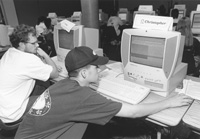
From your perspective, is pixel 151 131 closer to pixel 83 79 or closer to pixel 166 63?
pixel 166 63

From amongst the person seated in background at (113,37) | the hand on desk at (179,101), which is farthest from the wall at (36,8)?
the hand on desk at (179,101)

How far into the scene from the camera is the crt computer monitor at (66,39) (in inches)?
68.0

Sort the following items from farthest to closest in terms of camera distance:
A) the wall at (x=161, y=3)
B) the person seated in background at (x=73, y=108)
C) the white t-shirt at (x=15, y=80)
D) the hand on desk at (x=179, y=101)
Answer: the wall at (x=161, y=3)
the white t-shirt at (x=15, y=80)
the hand on desk at (x=179, y=101)
the person seated in background at (x=73, y=108)

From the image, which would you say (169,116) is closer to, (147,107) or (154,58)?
(147,107)

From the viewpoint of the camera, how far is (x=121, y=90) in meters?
1.23

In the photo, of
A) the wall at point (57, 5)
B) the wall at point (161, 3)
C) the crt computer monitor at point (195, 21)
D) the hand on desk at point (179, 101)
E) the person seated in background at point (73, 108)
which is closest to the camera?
the person seated in background at point (73, 108)

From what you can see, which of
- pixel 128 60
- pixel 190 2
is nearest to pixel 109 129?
pixel 128 60

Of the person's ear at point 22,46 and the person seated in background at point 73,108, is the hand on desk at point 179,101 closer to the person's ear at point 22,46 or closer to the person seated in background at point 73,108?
the person seated in background at point 73,108

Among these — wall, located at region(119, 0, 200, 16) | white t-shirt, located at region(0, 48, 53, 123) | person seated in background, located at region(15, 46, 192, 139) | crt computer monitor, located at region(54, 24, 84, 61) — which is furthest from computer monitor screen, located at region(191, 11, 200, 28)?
wall, located at region(119, 0, 200, 16)

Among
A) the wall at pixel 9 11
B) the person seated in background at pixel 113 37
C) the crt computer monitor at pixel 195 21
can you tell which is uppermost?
the wall at pixel 9 11

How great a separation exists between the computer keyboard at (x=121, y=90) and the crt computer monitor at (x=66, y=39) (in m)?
0.56

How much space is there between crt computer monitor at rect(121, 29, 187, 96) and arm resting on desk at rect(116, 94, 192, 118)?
17 cm

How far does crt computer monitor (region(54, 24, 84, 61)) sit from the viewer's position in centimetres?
173

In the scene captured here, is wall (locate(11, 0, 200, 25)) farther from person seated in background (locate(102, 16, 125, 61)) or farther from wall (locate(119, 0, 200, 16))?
person seated in background (locate(102, 16, 125, 61))
